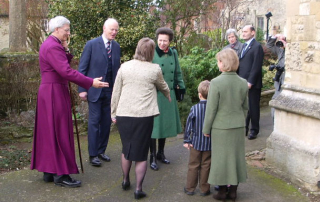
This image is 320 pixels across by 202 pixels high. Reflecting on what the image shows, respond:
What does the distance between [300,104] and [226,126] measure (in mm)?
1286

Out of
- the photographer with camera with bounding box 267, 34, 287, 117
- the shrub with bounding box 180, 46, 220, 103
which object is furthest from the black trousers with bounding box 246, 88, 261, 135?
the shrub with bounding box 180, 46, 220, 103

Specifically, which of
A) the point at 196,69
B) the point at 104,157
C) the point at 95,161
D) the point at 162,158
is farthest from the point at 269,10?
the point at 95,161

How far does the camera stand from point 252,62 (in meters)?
6.56

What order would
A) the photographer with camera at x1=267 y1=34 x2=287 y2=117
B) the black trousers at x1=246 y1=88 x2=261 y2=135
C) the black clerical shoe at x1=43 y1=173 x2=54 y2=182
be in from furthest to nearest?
1. the black trousers at x1=246 y1=88 x2=261 y2=135
2. the photographer with camera at x1=267 y1=34 x2=287 y2=117
3. the black clerical shoe at x1=43 y1=173 x2=54 y2=182

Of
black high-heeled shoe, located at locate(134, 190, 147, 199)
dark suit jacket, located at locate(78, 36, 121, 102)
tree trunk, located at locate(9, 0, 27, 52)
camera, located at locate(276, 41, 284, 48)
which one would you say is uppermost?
tree trunk, located at locate(9, 0, 27, 52)

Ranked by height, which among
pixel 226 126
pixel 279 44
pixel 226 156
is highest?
pixel 279 44

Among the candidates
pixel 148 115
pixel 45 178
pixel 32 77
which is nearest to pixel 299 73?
pixel 148 115

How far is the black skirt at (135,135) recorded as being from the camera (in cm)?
423

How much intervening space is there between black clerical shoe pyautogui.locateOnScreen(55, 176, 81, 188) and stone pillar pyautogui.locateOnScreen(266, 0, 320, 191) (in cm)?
258

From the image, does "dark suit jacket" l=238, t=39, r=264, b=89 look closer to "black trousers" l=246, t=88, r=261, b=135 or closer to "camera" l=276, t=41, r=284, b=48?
"black trousers" l=246, t=88, r=261, b=135

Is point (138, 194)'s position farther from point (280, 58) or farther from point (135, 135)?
point (280, 58)

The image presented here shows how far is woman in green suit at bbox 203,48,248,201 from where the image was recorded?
4.08m

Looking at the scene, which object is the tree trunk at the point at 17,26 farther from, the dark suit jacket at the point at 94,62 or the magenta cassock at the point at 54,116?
the magenta cassock at the point at 54,116

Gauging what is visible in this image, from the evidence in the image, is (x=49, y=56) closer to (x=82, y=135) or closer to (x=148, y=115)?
(x=148, y=115)
